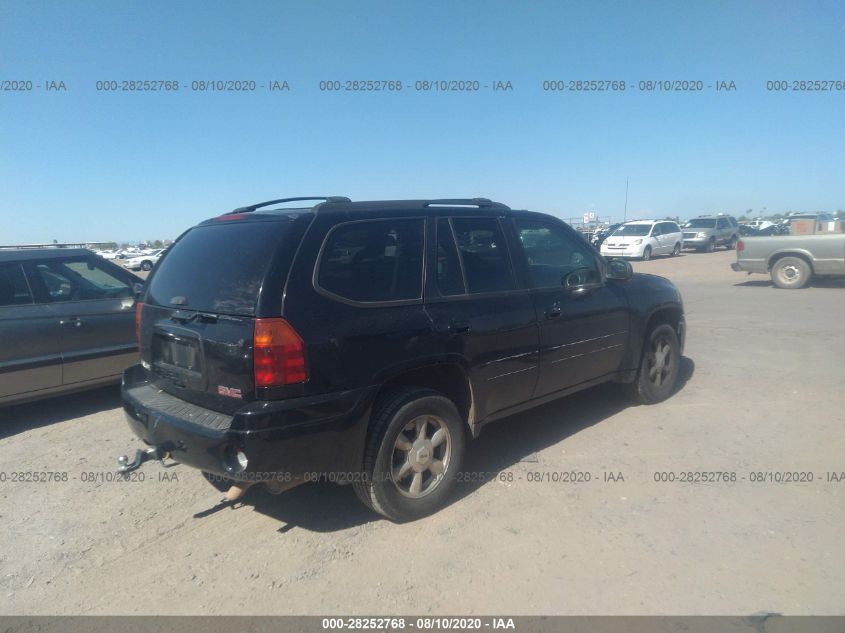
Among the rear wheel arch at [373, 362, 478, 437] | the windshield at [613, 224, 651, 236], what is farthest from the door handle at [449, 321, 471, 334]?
the windshield at [613, 224, 651, 236]

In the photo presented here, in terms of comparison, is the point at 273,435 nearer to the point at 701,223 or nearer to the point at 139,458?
the point at 139,458

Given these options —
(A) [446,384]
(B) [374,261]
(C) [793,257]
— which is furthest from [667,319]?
(C) [793,257]

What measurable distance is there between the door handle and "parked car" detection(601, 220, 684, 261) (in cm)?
2244

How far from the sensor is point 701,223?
97.7 feet

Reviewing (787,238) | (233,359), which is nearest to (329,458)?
(233,359)

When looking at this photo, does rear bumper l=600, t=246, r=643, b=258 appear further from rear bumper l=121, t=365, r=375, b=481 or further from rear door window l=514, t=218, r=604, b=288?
rear bumper l=121, t=365, r=375, b=481

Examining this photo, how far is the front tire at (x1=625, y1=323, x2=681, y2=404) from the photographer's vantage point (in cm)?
527

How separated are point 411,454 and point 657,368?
307 cm

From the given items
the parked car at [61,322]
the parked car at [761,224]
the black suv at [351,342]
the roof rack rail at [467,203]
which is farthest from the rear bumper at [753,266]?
the parked car at [761,224]

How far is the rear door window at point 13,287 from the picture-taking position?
16.4 ft

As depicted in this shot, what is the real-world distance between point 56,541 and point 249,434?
5.30ft

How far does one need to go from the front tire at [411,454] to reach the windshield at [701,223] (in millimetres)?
29984

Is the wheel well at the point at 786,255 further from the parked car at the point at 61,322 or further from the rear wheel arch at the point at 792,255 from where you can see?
the parked car at the point at 61,322
